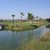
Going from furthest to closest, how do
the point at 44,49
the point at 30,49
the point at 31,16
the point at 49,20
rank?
the point at 49,20, the point at 31,16, the point at 30,49, the point at 44,49

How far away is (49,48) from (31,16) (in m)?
114

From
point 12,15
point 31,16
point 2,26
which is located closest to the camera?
point 2,26

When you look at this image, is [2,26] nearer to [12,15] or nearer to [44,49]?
[12,15]

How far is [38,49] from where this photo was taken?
16.4m

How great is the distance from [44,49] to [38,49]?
742 mm

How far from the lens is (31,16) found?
130 metres

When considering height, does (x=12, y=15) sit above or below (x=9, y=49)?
above

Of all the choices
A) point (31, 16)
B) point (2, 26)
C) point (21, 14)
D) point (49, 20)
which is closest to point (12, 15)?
point (21, 14)

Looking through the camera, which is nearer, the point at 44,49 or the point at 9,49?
the point at 44,49

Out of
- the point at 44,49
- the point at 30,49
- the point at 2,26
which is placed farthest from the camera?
the point at 2,26

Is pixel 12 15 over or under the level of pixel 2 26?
over

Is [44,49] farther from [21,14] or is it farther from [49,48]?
[21,14]

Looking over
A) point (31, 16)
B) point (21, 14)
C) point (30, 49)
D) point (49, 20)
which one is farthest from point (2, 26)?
point (49, 20)

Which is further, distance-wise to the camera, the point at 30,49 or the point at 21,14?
the point at 21,14
